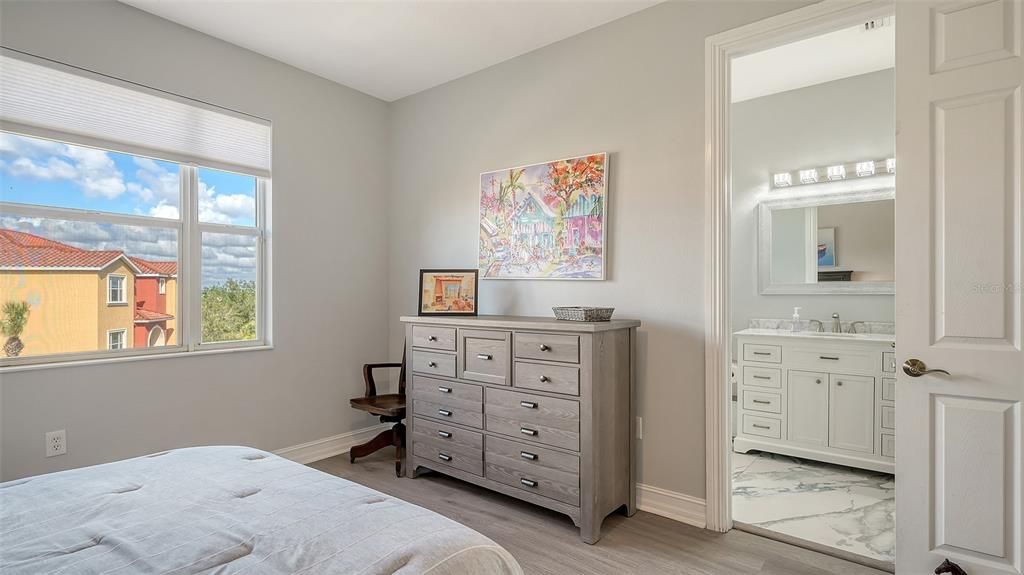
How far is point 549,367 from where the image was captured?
2.59 metres

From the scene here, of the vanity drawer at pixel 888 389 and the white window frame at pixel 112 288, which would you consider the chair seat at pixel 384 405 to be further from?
the vanity drawer at pixel 888 389

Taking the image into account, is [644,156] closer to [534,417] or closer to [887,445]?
[534,417]

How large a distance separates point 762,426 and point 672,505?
1.45m

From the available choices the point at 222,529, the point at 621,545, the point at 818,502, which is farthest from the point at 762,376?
the point at 222,529

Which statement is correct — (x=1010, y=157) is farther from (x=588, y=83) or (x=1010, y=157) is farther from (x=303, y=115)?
(x=303, y=115)

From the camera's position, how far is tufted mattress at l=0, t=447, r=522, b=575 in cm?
106

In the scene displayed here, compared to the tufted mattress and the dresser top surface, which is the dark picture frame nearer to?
the dresser top surface

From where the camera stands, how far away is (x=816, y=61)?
355 cm

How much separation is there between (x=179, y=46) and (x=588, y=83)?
2368 mm

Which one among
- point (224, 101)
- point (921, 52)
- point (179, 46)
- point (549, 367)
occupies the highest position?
point (179, 46)

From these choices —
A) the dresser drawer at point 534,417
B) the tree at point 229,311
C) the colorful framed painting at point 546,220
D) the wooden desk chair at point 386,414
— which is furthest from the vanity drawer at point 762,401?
the tree at point 229,311

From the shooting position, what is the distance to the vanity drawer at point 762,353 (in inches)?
146

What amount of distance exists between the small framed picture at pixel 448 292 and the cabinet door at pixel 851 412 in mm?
2460

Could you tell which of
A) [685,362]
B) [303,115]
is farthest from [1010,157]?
[303,115]
